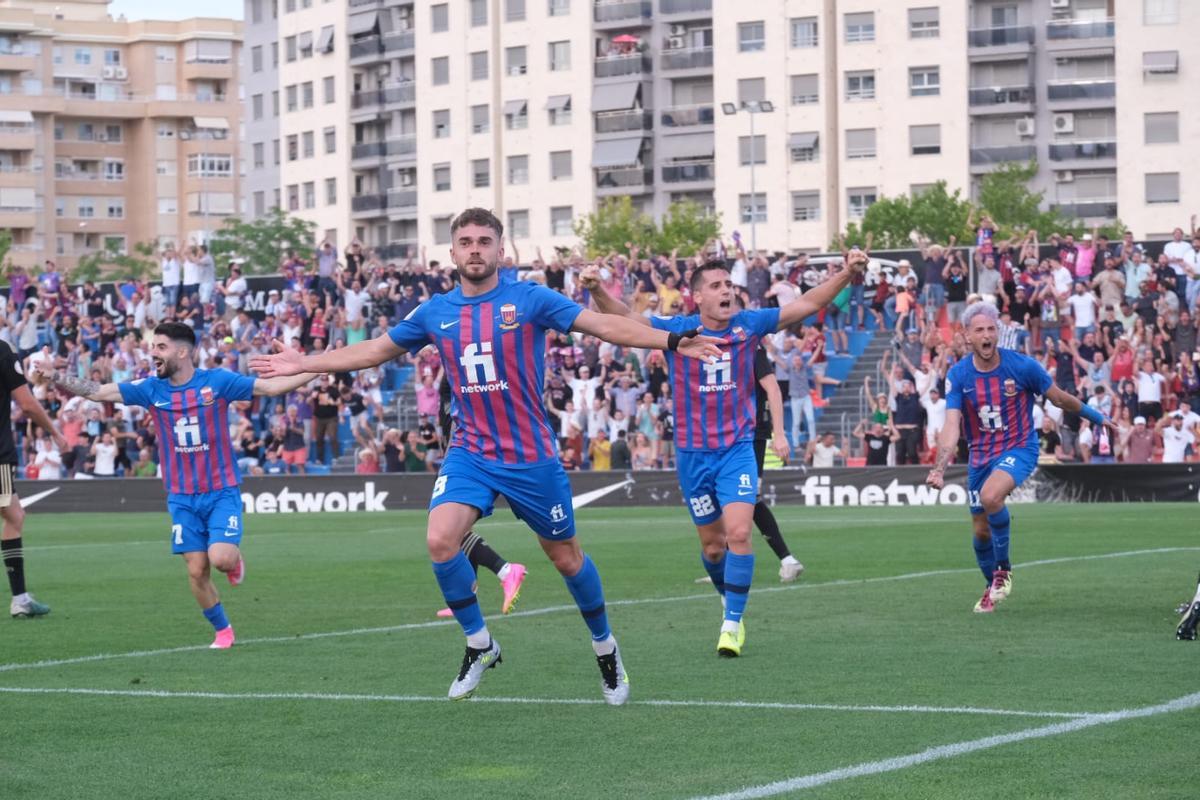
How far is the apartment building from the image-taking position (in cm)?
13575

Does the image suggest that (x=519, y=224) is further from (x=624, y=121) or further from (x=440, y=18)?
(x=440, y=18)

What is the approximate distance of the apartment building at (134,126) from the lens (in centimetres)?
13575

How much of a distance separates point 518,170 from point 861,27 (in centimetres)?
2041

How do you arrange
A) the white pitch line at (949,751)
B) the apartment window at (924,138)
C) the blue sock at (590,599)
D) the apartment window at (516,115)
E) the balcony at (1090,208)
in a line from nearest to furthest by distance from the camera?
the white pitch line at (949,751), the blue sock at (590,599), the balcony at (1090,208), the apartment window at (924,138), the apartment window at (516,115)

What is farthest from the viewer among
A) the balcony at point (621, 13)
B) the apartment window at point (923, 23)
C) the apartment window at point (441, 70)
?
the apartment window at point (441, 70)

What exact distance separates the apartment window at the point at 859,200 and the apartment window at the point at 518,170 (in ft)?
59.4

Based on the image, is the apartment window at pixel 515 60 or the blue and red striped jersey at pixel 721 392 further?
the apartment window at pixel 515 60

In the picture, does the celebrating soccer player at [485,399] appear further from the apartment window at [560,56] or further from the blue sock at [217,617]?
the apartment window at [560,56]

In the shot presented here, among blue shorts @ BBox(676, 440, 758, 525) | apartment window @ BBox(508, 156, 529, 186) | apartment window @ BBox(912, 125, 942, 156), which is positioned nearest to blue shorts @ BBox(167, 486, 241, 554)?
blue shorts @ BBox(676, 440, 758, 525)

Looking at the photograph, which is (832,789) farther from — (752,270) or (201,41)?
(201,41)

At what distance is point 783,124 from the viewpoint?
89.7 meters

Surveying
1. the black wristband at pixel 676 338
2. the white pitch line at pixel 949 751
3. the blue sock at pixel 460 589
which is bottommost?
the white pitch line at pixel 949 751

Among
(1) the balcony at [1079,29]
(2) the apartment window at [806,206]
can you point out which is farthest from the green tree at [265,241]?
(1) the balcony at [1079,29]

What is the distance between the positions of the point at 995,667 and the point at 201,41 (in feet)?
443
